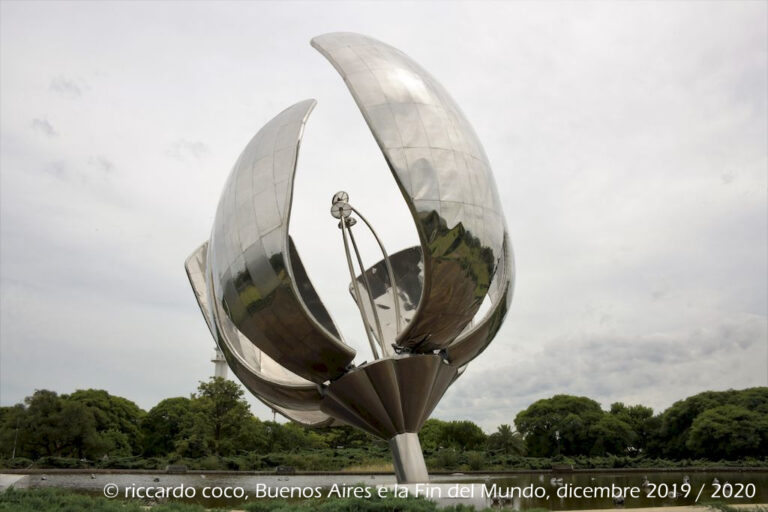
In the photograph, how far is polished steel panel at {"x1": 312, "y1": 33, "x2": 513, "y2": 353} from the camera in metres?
9.41

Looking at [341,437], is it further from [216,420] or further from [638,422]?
[638,422]

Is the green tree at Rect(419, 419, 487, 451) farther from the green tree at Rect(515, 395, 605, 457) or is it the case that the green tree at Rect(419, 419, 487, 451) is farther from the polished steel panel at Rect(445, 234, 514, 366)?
the polished steel panel at Rect(445, 234, 514, 366)

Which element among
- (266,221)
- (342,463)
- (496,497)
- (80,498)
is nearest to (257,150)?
(266,221)

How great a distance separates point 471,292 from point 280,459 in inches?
954

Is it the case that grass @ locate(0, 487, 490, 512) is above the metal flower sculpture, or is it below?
below

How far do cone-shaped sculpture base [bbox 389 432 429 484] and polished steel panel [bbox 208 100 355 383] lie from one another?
1.58m

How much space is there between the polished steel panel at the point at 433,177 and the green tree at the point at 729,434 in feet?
114

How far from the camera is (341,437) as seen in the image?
53531mm

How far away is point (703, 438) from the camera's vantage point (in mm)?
40094

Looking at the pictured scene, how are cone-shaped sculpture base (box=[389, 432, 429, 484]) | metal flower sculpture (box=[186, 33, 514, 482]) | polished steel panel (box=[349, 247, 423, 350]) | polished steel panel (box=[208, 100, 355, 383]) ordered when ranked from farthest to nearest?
polished steel panel (box=[349, 247, 423, 350]) → cone-shaped sculpture base (box=[389, 432, 429, 484]) → polished steel panel (box=[208, 100, 355, 383]) → metal flower sculpture (box=[186, 33, 514, 482])

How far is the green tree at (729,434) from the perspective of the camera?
37688mm

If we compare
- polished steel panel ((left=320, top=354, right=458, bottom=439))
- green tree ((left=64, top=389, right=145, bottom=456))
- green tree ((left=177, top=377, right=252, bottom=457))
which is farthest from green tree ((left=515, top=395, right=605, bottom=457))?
polished steel panel ((left=320, top=354, right=458, bottom=439))

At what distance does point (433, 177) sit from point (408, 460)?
466 centimetres

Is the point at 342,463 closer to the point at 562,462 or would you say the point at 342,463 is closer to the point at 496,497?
the point at 562,462
